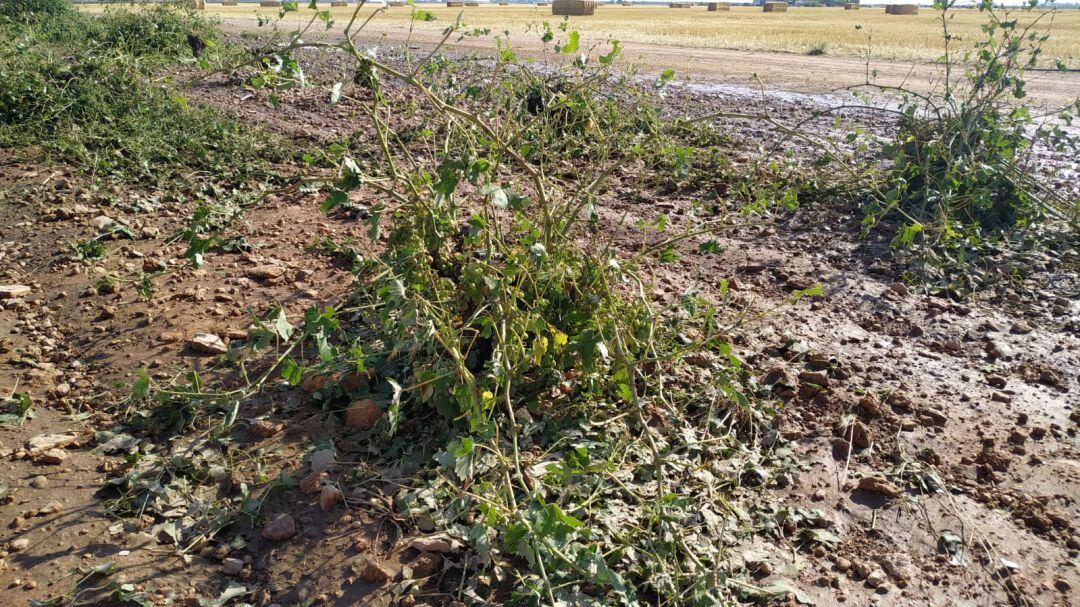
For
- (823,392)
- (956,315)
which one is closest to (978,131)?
(956,315)

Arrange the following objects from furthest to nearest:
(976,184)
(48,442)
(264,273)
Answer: (976,184) → (264,273) → (48,442)

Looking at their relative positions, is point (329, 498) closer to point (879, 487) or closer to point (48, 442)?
point (48, 442)

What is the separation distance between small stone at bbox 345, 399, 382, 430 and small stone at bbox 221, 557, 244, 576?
0.69 meters

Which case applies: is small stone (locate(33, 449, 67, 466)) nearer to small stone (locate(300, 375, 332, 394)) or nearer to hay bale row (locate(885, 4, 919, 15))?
small stone (locate(300, 375, 332, 394))

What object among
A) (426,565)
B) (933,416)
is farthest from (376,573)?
(933,416)

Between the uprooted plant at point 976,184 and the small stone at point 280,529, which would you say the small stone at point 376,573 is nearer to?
the small stone at point 280,529

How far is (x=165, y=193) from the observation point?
4938mm

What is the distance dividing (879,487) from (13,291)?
159 inches

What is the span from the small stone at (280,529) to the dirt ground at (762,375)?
3 centimetres

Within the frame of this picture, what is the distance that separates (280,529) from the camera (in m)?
2.46

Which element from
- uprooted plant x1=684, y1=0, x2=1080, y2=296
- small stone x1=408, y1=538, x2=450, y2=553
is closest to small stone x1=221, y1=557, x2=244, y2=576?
small stone x1=408, y1=538, x2=450, y2=553

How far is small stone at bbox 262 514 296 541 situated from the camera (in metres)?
2.45

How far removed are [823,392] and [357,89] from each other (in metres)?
6.18

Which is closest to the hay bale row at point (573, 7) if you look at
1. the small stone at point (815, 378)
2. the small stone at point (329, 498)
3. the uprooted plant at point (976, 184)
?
the uprooted plant at point (976, 184)
